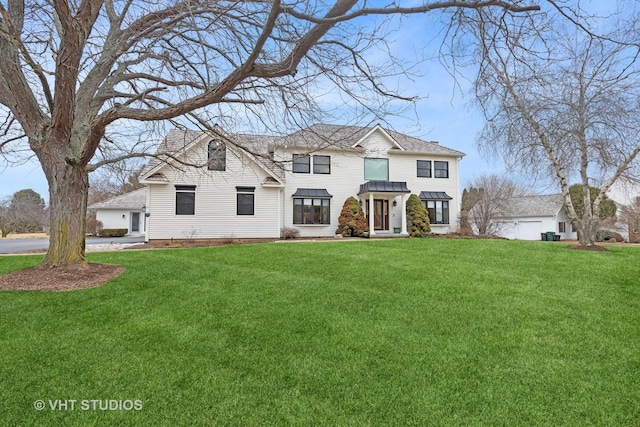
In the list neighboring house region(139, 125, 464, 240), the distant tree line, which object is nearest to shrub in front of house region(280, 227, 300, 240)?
neighboring house region(139, 125, 464, 240)

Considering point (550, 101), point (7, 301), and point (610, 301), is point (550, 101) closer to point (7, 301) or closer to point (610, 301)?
point (610, 301)

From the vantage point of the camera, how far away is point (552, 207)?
1155 inches

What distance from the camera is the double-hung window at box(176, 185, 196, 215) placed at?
56.7 ft

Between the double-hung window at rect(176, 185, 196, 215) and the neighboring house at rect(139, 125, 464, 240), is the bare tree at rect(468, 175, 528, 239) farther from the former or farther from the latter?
the double-hung window at rect(176, 185, 196, 215)

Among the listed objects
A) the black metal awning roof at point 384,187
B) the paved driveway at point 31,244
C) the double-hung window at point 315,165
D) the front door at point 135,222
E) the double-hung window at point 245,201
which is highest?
the double-hung window at point 315,165

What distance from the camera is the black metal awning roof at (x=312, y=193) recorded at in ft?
63.2

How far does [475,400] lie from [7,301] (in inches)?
272

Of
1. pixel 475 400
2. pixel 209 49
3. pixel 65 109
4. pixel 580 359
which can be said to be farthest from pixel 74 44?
pixel 580 359

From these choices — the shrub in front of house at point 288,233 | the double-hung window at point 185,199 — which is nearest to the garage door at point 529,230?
the shrub in front of house at point 288,233

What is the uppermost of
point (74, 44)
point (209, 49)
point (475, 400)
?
point (209, 49)

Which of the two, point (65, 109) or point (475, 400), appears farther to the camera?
point (65, 109)

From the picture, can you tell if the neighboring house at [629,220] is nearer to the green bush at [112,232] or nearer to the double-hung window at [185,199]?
the double-hung window at [185,199]

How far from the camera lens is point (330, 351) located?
3.84 m

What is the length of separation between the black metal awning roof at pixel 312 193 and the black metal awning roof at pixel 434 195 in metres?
6.08
